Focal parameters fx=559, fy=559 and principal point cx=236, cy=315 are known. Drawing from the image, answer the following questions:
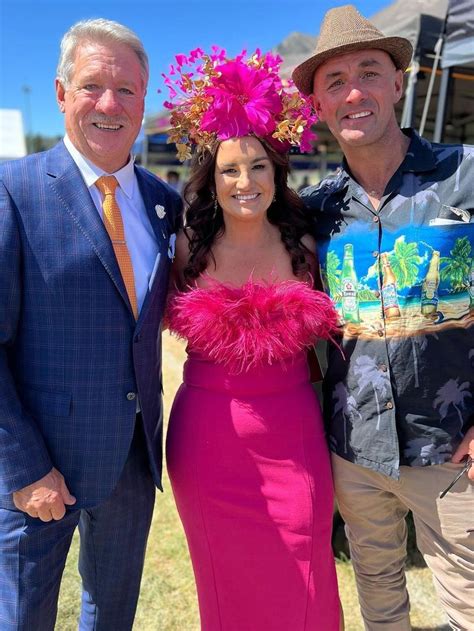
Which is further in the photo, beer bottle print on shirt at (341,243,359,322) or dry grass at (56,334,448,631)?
dry grass at (56,334,448,631)

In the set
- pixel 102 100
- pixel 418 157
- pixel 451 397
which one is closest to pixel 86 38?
pixel 102 100

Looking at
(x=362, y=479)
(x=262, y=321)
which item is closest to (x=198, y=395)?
(x=262, y=321)

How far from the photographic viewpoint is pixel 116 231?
1872 mm

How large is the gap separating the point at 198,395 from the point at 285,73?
4.35 metres

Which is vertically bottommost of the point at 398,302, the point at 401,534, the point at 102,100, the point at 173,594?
the point at 173,594

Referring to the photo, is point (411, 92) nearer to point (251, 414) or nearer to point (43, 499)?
point (251, 414)

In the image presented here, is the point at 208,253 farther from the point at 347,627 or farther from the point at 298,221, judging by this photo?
the point at 347,627

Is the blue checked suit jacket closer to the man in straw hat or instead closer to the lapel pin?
the lapel pin

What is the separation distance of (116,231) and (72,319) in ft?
1.11

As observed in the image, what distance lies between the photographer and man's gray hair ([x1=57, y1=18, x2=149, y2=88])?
5.92ft

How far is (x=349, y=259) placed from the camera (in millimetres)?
2008

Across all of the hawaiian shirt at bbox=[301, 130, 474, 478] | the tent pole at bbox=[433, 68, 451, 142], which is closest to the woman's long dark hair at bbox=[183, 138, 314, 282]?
the hawaiian shirt at bbox=[301, 130, 474, 478]

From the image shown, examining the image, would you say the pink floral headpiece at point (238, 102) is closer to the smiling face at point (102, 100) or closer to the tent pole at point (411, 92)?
the smiling face at point (102, 100)

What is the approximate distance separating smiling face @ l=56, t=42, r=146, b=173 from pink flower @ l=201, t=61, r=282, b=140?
34 centimetres
